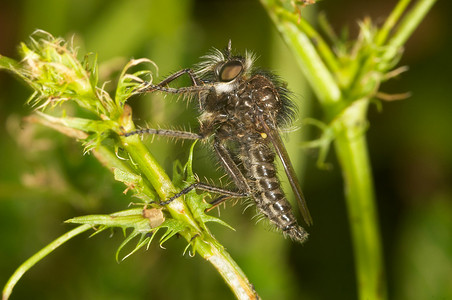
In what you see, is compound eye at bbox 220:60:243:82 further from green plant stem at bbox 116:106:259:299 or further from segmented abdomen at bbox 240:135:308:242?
green plant stem at bbox 116:106:259:299

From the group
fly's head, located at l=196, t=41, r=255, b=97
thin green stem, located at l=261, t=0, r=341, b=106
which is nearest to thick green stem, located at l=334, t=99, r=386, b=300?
thin green stem, located at l=261, t=0, r=341, b=106

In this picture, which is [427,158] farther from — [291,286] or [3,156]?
[3,156]

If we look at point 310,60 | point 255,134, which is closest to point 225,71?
point 255,134

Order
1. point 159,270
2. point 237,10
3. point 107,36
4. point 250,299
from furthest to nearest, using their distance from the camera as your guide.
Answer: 1. point 237,10
2. point 107,36
3. point 159,270
4. point 250,299

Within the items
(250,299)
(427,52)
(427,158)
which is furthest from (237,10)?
(250,299)

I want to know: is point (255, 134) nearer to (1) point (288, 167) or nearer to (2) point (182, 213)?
(1) point (288, 167)

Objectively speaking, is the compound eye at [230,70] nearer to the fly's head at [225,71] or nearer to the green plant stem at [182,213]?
the fly's head at [225,71]
